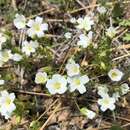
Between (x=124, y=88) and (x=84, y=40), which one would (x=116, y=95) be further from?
(x=84, y=40)

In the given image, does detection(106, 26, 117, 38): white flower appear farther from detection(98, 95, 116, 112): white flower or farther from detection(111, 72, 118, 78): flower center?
detection(98, 95, 116, 112): white flower

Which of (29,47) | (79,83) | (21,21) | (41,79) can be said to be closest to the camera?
(79,83)

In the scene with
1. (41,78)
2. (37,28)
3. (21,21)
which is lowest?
(41,78)

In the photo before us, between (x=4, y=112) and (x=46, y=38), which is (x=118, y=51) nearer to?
(x=46, y=38)

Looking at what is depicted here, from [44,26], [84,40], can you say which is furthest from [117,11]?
[44,26]

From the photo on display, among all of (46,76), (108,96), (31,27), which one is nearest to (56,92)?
(46,76)

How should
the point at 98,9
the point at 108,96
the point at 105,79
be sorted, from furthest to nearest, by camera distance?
the point at 98,9 < the point at 105,79 < the point at 108,96

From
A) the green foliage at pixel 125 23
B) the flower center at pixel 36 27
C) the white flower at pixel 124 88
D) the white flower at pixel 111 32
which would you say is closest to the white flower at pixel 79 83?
the white flower at pixel 124 88
